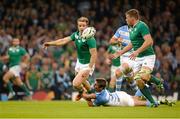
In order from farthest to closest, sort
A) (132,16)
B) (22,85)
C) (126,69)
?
(22,85)
(126,69)
(132,16)

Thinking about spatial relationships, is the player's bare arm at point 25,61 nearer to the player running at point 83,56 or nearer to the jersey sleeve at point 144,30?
the player running at point 83,56

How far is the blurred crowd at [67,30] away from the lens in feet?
82.2

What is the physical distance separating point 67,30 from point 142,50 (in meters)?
11.8

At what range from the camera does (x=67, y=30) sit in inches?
1081

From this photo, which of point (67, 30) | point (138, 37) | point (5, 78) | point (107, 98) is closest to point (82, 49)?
point (107, 98)

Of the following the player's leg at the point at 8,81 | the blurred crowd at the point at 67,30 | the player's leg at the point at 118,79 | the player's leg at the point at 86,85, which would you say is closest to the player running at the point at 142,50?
the player's leg at the point at 86,85

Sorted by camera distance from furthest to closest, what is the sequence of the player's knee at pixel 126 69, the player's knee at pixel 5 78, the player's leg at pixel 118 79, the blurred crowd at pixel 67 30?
the blurred crowd at pixel 67 30, the player's knee at pixel 5 78, the player's leg at pixel 118 79, the player's knee at pixel 126 69

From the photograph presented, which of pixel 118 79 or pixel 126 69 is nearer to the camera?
pixel 126 69

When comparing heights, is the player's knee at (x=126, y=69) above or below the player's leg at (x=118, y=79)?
above

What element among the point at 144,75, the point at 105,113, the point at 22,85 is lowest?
the point at 105,113

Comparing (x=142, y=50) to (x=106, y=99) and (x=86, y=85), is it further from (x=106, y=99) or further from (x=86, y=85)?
(x=86, y=85)

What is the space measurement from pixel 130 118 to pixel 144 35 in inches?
122

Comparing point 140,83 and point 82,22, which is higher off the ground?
point 82,22

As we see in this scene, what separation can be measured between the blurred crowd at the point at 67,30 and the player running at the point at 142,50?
7653 millimetres
